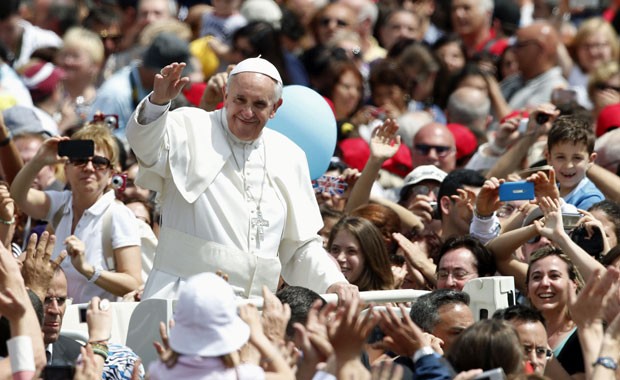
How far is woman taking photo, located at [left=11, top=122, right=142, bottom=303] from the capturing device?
853 centimetres

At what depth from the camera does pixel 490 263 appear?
8.27 meters

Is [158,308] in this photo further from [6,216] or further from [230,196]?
[6,216]

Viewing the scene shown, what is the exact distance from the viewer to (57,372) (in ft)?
18.6

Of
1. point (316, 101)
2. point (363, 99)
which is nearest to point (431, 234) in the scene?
point (316, 101)

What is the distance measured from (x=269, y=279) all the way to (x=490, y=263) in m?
1.36

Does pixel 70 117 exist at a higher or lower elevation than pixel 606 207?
lower

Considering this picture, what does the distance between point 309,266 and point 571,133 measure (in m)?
2.01

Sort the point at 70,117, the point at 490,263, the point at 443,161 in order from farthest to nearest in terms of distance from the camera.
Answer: the point at 70,117 < the point at 443,161 < the point at 490,263

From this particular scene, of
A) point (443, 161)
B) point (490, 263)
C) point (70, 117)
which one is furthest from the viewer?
point (70, 117)

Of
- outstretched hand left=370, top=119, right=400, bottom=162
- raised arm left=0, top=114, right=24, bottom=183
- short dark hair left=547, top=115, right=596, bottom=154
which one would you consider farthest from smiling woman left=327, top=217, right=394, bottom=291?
raised arm left=0, top=114, right=24, bottom=183

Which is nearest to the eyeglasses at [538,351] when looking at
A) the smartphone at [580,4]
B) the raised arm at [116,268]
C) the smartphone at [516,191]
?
the smartphone at [516,191]

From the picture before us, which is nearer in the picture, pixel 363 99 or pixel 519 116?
pixel 519 116

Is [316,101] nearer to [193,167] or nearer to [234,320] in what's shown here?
[193,167]

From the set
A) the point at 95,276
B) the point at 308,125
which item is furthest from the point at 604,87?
the point at 95,276
